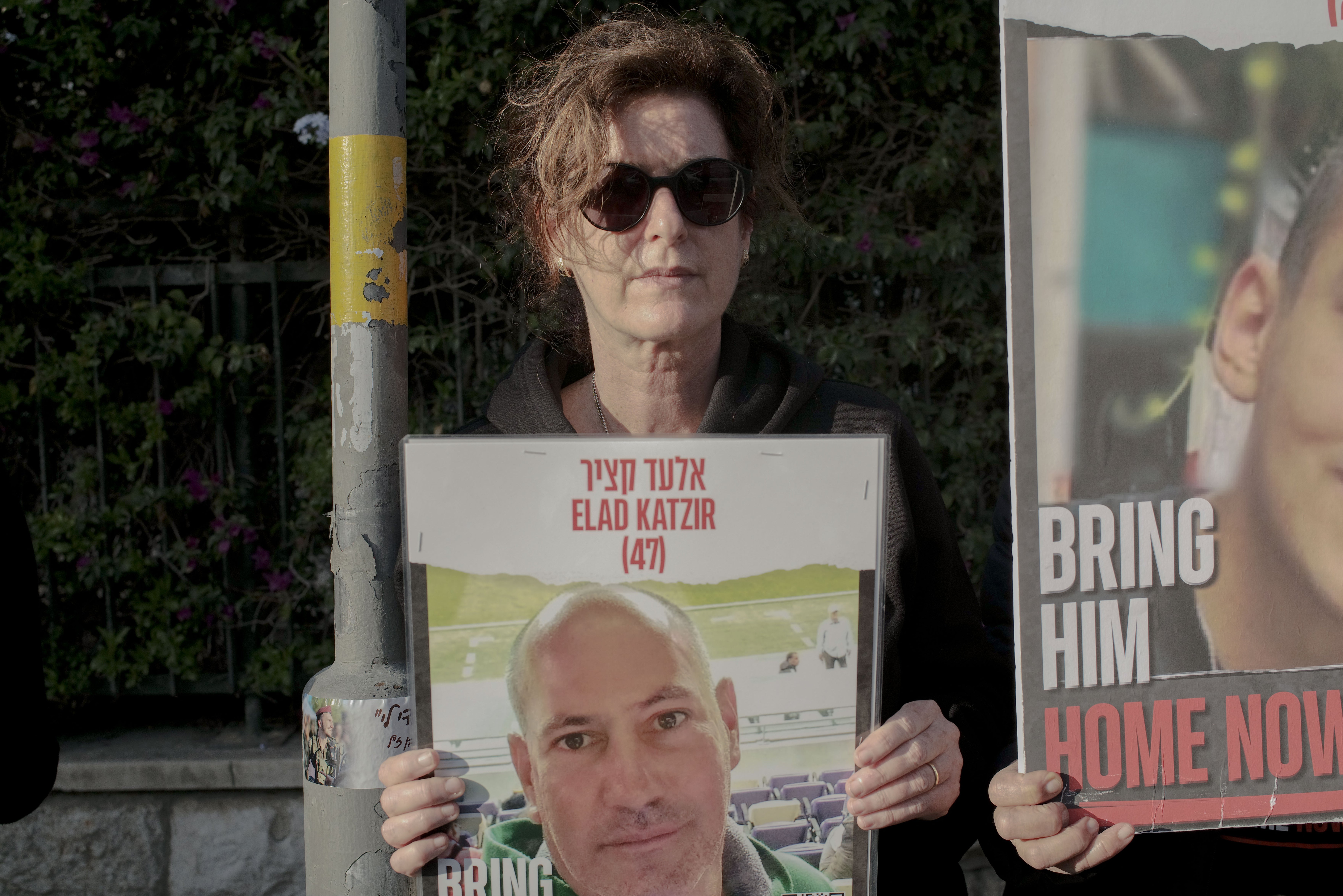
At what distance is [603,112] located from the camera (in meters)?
1.53

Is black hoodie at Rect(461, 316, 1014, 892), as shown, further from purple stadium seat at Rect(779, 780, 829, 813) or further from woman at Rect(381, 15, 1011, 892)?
purple stadium seat at Rect(779, 780, 829, 813)

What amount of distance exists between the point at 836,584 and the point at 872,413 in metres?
0.43

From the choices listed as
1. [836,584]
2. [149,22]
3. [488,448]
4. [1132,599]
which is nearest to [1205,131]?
[1132,599]

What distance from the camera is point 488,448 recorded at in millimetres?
1231

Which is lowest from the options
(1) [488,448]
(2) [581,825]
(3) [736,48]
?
(2) [581,825]

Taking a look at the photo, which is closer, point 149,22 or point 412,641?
point 412,641

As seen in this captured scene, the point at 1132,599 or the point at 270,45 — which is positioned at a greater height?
the point at 270,45

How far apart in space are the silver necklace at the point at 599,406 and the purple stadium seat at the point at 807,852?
25.3 inches

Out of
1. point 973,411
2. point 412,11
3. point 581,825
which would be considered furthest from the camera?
point 973,411

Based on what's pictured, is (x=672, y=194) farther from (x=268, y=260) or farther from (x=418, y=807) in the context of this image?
(x=268, y=260)

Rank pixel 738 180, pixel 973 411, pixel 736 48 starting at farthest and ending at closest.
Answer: pixel 973 411 → pixel 736 48 → pixel 738 180

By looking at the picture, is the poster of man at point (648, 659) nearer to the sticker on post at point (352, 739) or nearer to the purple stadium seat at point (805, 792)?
the purple stadium seat at point (805, 792)

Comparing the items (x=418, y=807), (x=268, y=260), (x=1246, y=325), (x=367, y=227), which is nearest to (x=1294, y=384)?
(x=1246, y=325)

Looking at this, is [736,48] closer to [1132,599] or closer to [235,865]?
[1132,599]
